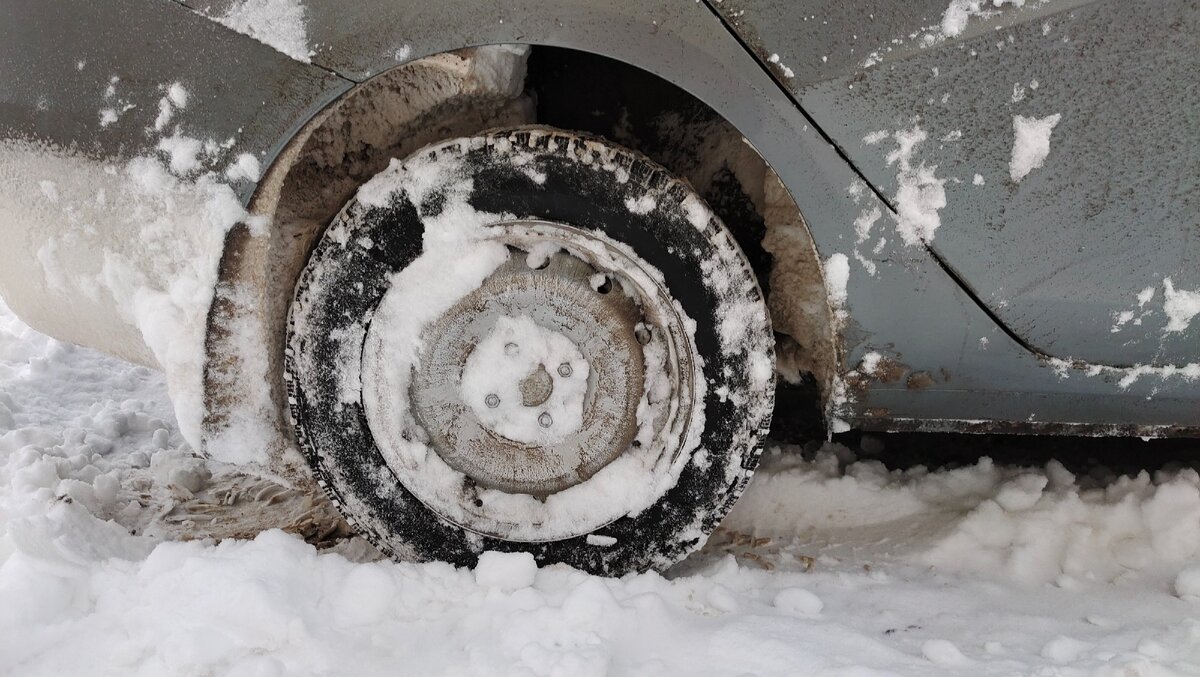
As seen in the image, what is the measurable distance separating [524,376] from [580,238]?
362mm

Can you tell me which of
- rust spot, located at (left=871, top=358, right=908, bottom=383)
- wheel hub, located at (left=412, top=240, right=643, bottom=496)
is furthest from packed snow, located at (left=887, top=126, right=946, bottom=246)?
wheel hub, located at (left=412, top=240, right=643, bottom=496)

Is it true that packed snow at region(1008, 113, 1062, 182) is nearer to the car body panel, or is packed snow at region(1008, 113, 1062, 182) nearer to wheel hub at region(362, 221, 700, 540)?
the car body panel

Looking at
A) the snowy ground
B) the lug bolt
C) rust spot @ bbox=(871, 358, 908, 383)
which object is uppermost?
rust spot @ bbox=(871, 358, 908, 383)

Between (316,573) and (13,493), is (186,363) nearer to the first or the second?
(316,573)

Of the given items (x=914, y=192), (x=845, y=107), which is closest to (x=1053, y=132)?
(x=914, y=192)

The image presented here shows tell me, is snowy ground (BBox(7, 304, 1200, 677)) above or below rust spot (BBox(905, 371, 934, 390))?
below

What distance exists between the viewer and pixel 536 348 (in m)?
1.90

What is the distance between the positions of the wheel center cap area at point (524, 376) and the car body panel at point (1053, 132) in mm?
784

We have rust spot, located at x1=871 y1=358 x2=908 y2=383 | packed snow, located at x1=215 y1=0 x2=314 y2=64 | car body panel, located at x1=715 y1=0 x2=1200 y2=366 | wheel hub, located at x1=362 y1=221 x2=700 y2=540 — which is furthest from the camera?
wheel hub, located at x1=362 y1=221 x2=700 y2=540

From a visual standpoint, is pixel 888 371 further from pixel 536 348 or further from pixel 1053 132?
pixel 536 348

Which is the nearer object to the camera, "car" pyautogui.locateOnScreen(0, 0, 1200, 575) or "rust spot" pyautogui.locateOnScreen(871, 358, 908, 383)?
"car" pyautogui.locateOnScreen(0, 0, 1200, 575)

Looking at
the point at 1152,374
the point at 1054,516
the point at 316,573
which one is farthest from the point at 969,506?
the point at 316,573

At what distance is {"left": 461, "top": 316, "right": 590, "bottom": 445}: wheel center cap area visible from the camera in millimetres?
1901

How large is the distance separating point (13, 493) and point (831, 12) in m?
2.45
